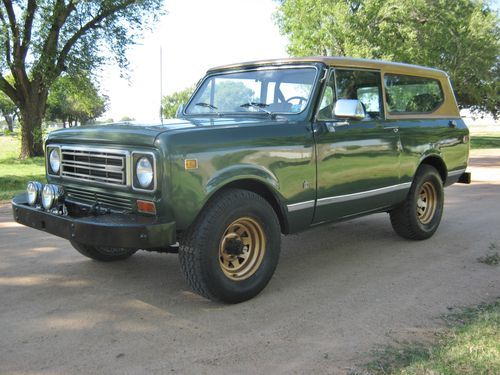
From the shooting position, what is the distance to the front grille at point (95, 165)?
12.3ft

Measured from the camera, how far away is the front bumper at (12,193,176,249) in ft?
11.2

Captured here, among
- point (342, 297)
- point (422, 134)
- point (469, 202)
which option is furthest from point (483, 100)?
point (342, 297)

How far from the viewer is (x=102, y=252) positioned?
16.1 feet

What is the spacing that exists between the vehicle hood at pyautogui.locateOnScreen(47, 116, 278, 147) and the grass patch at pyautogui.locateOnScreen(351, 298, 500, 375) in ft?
6.64

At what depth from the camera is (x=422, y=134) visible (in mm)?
5730

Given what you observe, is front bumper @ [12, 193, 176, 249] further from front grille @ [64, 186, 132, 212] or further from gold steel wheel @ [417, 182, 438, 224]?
gold steel wheel @ [417, 182, 438, 224]

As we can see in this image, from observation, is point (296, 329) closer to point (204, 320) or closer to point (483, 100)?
point (204, 320)

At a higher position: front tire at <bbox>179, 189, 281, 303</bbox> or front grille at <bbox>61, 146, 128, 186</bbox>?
front grille at <bbox>61, 146, 128, 186</bbox>

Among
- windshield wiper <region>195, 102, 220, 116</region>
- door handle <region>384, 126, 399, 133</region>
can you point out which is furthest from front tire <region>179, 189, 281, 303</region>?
door handle <region>384, 126, 399, 133</region>

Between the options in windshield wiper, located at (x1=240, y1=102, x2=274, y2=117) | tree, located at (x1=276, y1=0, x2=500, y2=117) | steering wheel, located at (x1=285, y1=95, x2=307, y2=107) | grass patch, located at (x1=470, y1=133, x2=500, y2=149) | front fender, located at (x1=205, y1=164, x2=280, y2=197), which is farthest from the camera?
grass patch, located at (x1=470, y1=133, x2=500, y2=149)

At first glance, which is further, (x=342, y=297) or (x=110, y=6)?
(x=110, y=6)

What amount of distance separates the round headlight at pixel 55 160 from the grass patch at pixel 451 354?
300 centimetres

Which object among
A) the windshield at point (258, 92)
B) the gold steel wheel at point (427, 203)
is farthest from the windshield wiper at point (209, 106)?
the gold steel wheel at point (427, 203)

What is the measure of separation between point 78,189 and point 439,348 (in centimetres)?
292
